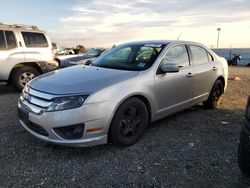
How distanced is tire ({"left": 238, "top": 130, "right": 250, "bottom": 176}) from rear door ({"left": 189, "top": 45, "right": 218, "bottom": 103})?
2.37 m

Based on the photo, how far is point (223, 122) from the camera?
507 centimetres

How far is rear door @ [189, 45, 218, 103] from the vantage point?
514cm

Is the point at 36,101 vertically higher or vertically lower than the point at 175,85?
higher

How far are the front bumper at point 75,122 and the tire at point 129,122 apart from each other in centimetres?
17

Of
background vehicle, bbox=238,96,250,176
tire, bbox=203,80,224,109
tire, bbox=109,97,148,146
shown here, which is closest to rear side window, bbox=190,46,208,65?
tire, bbox=203,80,224,109

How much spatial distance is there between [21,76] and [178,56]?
5.10 metres

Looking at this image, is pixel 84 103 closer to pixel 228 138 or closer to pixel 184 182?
pixel 184 182

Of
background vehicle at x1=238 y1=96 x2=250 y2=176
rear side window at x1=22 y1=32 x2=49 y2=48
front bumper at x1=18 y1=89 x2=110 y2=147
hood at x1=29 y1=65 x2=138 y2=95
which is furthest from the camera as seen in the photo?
rear side window at x1=22 y1=32 x2=49 y2=48

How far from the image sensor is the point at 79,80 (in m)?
3.68

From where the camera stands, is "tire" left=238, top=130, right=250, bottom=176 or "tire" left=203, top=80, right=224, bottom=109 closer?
"tire" left=238, top=130, right=250, bottom=176

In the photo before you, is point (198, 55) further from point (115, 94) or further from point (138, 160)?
point (138, 160)

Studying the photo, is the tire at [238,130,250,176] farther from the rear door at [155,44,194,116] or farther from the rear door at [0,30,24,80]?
the rear door at [0,30,24,80]

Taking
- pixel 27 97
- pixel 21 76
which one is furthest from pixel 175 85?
pixel 21 76

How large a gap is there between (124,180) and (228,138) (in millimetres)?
2151
